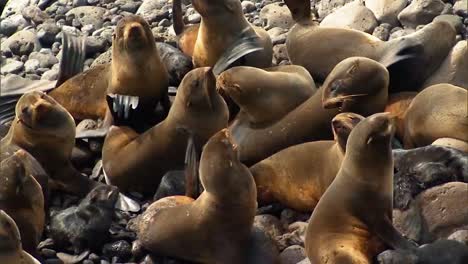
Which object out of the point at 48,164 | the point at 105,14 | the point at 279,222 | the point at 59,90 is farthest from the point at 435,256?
the point at 105,14

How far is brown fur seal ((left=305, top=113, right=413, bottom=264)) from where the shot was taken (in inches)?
204

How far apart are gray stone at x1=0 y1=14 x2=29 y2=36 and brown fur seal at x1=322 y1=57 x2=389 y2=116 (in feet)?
14.1

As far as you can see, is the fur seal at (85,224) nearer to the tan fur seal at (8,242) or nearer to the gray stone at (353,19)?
the tan fur seal at (8,242)

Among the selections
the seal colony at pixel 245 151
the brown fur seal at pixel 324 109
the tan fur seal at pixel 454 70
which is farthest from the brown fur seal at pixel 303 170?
the tan fur seal at pixel 454 70

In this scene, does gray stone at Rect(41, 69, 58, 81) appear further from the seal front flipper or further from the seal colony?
the seal front flipper

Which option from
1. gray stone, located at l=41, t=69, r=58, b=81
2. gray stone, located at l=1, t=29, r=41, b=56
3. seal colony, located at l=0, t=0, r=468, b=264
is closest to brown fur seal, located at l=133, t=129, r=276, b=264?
seal colony, located at l=0, t=0, r=468, b=264

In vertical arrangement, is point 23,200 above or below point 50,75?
above

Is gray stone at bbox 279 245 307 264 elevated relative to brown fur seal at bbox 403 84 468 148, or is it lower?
lower

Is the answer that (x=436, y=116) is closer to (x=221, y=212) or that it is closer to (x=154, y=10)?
(x=221, y=212)

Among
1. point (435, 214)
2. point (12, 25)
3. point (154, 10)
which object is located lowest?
point (12, 25)

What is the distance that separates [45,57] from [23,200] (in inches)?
127

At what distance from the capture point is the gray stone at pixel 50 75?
333 inches

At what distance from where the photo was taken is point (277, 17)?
8.47 m

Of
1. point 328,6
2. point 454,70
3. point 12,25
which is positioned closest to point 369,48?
point 454,70
